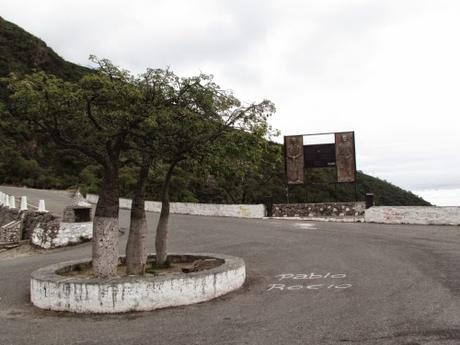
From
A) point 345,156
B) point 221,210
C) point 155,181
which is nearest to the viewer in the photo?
point 155,181

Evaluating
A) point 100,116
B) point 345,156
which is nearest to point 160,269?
point 100,116

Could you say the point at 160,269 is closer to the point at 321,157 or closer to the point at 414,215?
the point at 414,215

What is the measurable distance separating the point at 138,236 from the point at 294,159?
1982cm

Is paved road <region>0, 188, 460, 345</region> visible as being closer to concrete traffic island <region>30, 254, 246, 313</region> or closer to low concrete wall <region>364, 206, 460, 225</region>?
concrete traffic island <region>30, 254, 246, 313</region>

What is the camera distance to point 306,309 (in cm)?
809

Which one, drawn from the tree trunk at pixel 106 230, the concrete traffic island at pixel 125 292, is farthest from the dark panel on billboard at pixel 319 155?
the tree trunk at pixel 106 230

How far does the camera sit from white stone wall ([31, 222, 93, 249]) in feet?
64.8

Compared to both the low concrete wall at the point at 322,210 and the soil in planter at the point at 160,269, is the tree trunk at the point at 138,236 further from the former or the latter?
the low concrete wall at the point at 322,210

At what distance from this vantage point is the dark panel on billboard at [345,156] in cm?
2872

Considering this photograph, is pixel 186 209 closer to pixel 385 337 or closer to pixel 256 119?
pixel 256 119

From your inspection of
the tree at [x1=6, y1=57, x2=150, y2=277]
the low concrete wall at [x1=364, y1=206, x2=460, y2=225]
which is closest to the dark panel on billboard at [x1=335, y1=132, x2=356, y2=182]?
the low concrete wall at [x1=364, y1=206, x2=460, y2=225]

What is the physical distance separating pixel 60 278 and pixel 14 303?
4.45 feet

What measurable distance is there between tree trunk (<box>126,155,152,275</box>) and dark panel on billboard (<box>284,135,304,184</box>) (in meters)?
19.3

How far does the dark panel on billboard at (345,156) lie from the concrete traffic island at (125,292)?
808 inches
